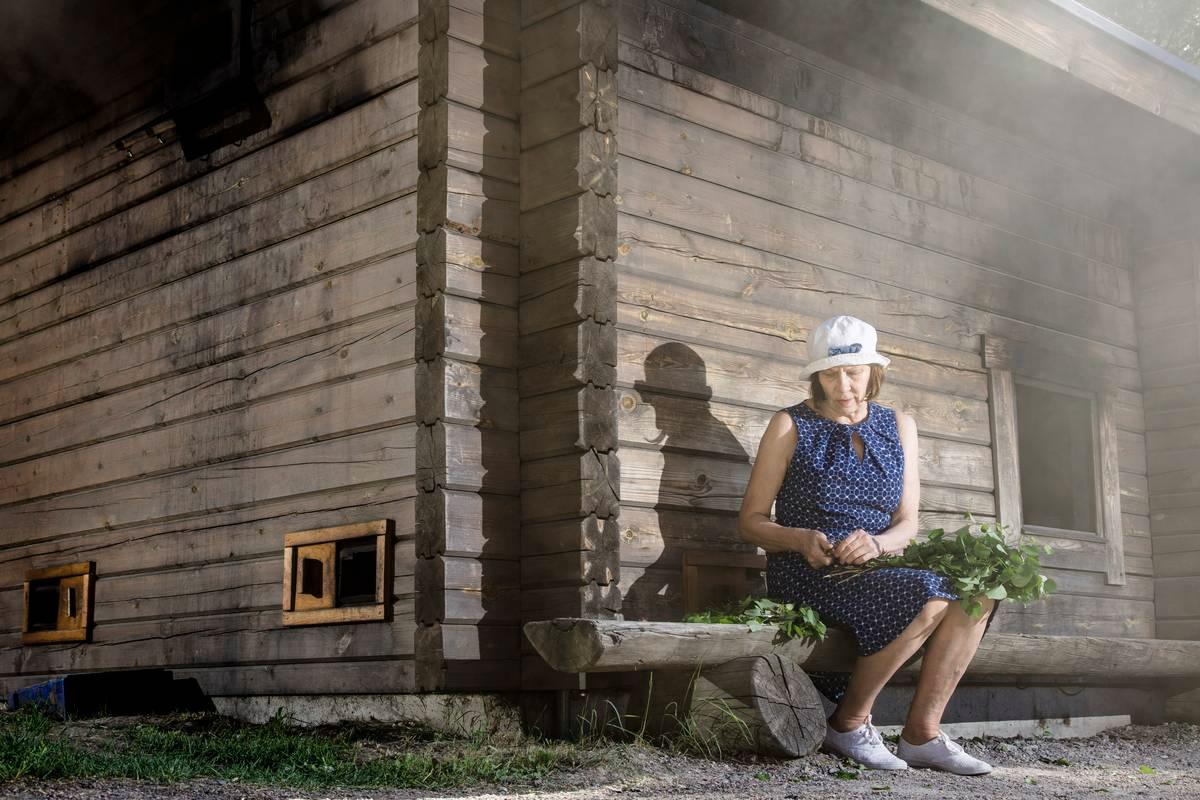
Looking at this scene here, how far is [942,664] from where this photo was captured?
4875 mm

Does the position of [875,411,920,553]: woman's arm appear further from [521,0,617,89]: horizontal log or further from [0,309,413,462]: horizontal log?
[0,309,413,462]: horizontal log

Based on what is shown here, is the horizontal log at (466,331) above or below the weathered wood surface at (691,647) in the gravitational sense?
above

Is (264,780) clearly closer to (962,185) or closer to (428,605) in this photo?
(428,605)

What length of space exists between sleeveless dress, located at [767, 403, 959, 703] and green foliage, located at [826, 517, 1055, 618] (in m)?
0.06

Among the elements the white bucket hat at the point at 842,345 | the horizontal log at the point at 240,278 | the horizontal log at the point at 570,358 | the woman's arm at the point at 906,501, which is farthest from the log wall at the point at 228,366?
the woman's arm at the point at 906,501

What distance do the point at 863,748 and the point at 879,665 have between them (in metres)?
0.29

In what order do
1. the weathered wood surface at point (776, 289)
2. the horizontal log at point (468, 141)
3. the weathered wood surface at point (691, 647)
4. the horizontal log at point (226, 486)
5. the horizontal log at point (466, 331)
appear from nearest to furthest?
the weathered wood surface at point (691, 647) → the horizontal log at point (466, 331) → the horizontal log at point (468, 141) → the horizontal log at point (226, 486) → the weathered wood surface at point (776, 289)

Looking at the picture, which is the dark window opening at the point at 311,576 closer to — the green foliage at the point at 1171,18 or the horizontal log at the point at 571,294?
the horizontal log at the point at 571,294

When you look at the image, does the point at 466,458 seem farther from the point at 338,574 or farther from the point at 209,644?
the point at 209,644

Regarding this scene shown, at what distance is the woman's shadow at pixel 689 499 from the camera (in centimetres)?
544

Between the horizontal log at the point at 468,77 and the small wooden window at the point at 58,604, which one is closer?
the horizontal log at the point at 468,77

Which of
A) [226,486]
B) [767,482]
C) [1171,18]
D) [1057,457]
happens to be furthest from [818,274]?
[1171,18]

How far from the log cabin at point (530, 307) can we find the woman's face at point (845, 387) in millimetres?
643

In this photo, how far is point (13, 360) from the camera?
8.04 m
